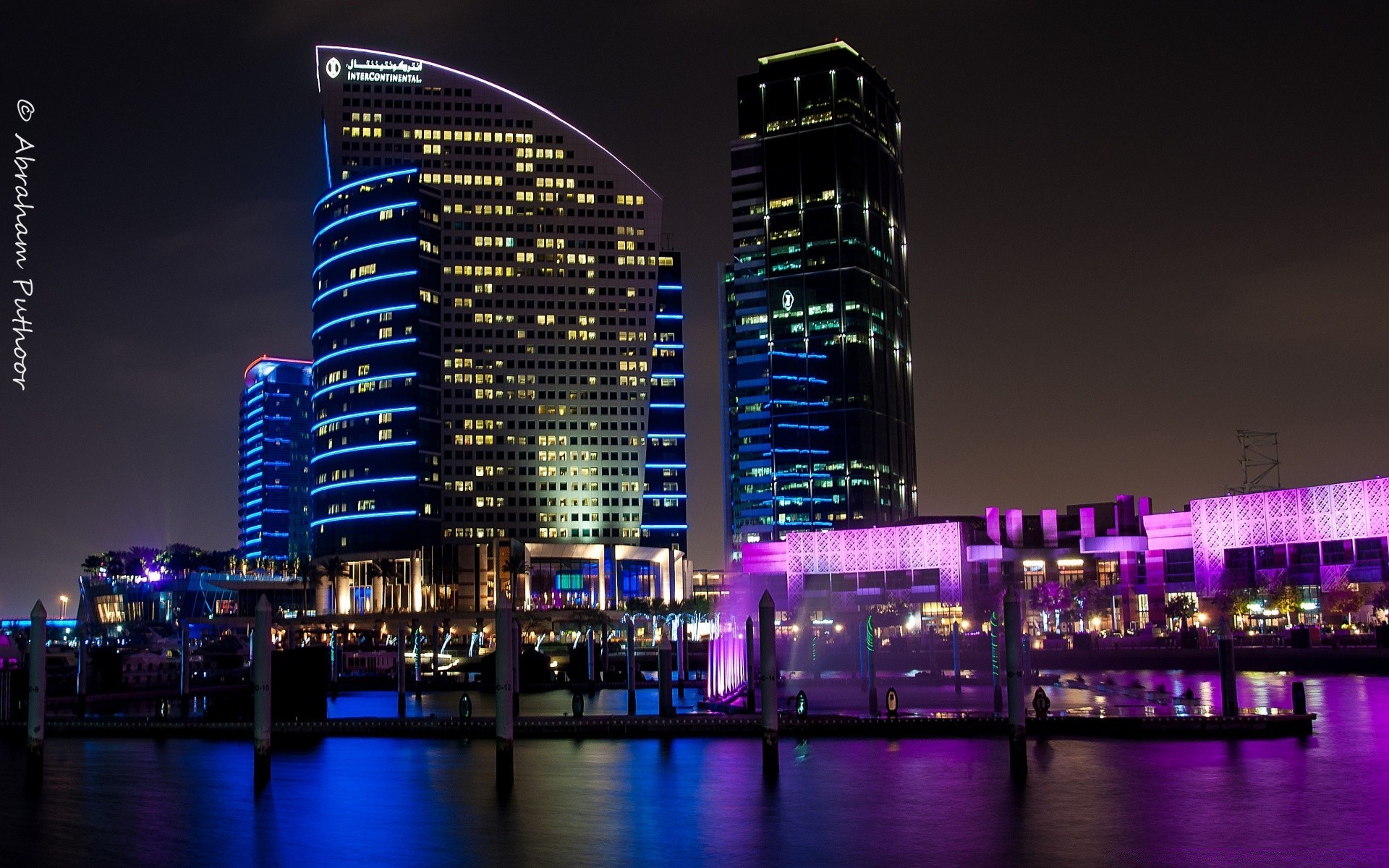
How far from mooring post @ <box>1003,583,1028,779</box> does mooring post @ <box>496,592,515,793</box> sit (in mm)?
13242

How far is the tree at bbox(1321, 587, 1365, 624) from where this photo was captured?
12900cm

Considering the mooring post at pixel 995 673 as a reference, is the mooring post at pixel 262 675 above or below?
above

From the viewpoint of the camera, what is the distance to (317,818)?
1297 inches

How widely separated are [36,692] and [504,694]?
16.8 m

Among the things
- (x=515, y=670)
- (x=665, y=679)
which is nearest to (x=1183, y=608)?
(x=665, y=679)

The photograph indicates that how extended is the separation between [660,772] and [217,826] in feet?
43.6

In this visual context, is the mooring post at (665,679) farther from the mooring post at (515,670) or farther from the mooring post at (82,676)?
the mooring post at (82,676)

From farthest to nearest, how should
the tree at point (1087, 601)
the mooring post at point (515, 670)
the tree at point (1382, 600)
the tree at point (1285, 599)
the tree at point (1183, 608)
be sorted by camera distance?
the tree at point (1087, 601)
the tree at point (1183, 608)
the tree at point (1285, 599)
the tree at point (1382, 600)
the mooring post at point (515, 670)

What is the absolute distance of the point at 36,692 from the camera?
40250 millimetres

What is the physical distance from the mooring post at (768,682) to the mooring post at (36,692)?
21.3 m

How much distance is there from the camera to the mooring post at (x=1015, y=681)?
35781mm

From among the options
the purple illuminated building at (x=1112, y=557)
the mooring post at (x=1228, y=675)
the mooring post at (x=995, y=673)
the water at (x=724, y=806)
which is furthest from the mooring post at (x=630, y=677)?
the purple illuminated building at (x=1112, y=557)

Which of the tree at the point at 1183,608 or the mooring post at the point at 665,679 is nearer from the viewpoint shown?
the mooring post at the point at 665,679

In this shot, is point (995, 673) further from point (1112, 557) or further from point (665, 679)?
point (1112, 557)
